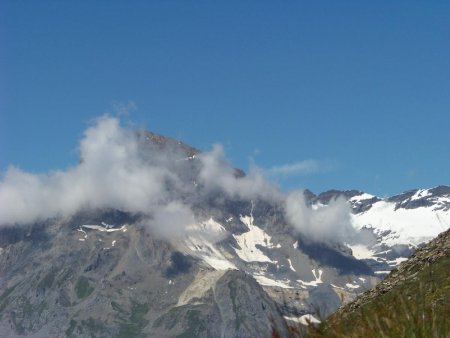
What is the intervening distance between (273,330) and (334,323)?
6.29 feet

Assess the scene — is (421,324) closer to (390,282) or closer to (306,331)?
(306,331)

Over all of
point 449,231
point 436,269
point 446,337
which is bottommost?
point 446,337

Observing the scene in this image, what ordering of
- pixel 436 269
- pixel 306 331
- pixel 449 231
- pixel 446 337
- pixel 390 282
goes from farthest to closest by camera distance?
pixel 449 231
pixel 390 282
pixel 436 269
pixel 306 331
pixel 446 337

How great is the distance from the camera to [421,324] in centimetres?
1026

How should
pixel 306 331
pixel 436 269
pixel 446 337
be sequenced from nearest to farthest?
pixel 446 337 < pixel 306 331 < pixel 436 269

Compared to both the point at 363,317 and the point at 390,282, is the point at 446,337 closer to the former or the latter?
the point at 363,317

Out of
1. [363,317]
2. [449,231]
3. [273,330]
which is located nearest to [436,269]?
[449,231]

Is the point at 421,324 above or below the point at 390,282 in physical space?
below

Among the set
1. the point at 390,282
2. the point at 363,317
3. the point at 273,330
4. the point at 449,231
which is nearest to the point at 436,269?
the point at 390,282

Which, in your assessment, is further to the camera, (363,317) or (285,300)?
(363,317)

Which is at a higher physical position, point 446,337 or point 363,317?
point 363,317

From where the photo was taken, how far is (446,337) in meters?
10.0

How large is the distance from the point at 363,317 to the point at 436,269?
67.6ft

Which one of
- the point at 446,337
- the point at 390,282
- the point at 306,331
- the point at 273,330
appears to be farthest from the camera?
the point at 390,282
